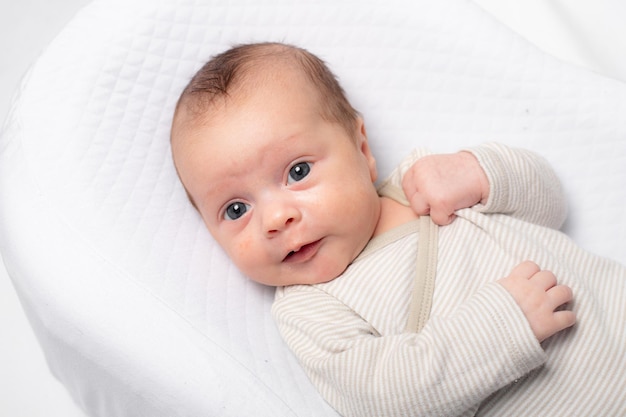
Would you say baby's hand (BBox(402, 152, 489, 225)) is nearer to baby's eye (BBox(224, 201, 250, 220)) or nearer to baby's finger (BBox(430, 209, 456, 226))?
baby's finger (BBox(430, 209, 456, 226))

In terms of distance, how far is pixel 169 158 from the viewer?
1270 mm

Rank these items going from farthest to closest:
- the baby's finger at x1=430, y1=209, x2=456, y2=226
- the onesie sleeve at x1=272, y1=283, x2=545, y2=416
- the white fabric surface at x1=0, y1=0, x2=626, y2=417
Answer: the baby's finger at x1=430, y1=209, x2=456, y2=226
the white fabric surface at x1=0, y1=0, x2=626, y2=417
the onesie sleeve at x1=272, y1=283, x2=545, y2=416

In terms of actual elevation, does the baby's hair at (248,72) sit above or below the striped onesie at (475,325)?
above

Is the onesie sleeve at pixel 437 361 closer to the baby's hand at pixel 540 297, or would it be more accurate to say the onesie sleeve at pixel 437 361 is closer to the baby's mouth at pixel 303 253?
the baby's hand at pixel 540 297

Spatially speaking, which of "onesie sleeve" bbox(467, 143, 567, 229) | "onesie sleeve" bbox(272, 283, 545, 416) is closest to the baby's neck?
"onesie sleeve" bbox(467, 143, 567, 229)

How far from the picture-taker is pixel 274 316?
1165mm

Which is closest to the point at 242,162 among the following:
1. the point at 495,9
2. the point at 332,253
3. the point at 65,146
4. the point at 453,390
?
the point at 332,253

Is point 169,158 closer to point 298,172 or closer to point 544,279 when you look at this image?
point 298,172

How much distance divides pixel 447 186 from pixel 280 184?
28 cm

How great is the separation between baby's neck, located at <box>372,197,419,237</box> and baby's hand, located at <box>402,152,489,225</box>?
0.03m

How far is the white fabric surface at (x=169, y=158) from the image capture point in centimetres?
107

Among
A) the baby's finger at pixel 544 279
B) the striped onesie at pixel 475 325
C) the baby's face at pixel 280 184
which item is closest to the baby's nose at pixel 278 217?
the baby's face at pixel 280 184

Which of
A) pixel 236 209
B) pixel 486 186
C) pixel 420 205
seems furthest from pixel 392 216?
pixel 236 209

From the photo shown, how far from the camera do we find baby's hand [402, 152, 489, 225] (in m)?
1.16
